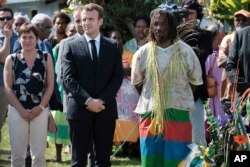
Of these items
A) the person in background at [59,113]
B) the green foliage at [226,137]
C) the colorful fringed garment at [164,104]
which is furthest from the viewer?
the person in background at [59,113]

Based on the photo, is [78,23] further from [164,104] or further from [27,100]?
[164,104]

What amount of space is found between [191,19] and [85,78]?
199cm

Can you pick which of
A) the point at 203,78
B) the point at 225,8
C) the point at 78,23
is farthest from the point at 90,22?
the point at 225,8

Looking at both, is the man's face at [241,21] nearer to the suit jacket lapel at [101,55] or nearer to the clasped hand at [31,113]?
the suit jacket lapel at [101,55]

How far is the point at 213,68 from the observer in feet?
30.5

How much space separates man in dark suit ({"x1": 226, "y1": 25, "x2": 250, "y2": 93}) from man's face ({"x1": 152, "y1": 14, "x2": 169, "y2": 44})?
85 cm

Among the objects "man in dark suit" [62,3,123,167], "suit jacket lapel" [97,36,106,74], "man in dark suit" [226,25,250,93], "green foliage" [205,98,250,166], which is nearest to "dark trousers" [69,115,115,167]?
"man in dark suit" [62,3,123,167]

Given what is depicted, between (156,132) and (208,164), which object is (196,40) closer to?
(156,132)

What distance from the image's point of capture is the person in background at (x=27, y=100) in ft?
23.5

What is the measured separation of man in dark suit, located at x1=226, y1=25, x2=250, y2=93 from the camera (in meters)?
7.00

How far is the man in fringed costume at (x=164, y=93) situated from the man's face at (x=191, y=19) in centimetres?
85

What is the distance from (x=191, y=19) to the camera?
27.2ft

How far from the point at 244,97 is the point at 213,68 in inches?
135

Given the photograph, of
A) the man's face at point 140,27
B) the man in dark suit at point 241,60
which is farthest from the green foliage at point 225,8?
the man in dark suit at point 241,60
